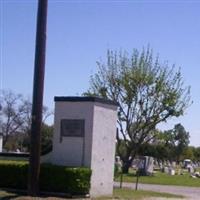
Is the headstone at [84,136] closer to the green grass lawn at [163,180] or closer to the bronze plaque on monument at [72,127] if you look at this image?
the bronze plaque on monument at [72,127]

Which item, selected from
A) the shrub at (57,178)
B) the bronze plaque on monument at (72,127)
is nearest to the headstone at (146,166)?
the bronze plaque on monument at (72,127)

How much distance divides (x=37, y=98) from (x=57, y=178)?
2930 mm

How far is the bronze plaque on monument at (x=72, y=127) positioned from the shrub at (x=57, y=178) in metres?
1.36

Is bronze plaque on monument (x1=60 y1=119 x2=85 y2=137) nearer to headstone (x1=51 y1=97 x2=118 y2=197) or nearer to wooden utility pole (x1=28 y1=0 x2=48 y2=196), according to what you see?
headstone (x1=51 y1=97 x2=118 y2=197)

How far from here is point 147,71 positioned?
40.8 m

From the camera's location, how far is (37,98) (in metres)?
19.1

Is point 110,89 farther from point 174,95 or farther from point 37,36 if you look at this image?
point 37,36

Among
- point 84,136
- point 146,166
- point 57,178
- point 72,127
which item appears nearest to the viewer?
point 57,178

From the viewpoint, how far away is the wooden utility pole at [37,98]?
1906cm

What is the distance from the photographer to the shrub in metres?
19.7

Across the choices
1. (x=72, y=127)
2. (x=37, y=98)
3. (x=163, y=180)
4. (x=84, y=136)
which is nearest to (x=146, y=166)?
(x=163, y=180)

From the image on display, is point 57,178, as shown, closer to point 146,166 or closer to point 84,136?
point 84,136

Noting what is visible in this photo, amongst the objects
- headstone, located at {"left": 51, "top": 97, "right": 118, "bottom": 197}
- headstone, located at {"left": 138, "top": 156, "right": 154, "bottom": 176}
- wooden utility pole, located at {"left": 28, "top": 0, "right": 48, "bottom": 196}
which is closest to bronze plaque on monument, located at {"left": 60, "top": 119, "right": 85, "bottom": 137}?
headstone, located at {"left": 51, "top": 97, "right": 118, "bottom": 197}

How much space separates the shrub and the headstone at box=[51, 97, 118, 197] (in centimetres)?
82
